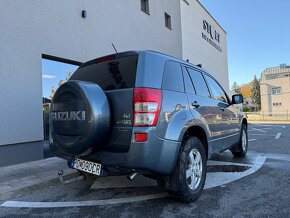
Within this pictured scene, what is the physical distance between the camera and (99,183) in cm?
504

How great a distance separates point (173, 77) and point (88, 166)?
161 cm

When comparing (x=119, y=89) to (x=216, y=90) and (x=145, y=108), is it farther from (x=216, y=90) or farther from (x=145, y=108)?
(x=216, y=90)

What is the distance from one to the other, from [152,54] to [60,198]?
95.7 inches

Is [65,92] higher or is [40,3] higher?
[40,3]

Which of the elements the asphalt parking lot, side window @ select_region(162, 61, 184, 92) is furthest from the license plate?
side window @ select_region(162, 61, 184, 92)

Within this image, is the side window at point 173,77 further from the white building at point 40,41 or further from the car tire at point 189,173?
the white building at point 40,41

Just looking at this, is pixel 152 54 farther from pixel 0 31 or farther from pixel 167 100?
pixel 0 31

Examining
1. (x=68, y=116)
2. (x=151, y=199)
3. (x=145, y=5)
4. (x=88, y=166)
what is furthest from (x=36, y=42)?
(x=145, y=5)

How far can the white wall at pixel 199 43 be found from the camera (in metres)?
16.5

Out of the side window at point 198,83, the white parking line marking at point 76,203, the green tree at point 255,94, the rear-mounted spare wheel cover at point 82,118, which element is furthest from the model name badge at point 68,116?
the green tree at point 255,94

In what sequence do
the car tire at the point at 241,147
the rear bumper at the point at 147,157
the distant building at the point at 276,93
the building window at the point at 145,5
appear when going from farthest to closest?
the distant building at the point at 276,93, the building window at the point at 145,5, the car tire at the point at 241,147, the rear bumper at the point at 147,157

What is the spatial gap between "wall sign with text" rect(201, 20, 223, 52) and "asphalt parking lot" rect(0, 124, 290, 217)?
54.0 feet

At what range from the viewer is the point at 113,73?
3.97 metres

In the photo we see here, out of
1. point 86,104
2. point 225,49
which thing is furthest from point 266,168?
point 225,49
